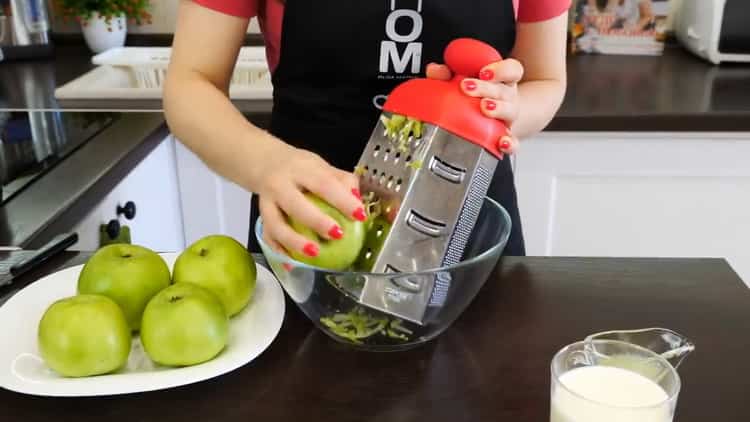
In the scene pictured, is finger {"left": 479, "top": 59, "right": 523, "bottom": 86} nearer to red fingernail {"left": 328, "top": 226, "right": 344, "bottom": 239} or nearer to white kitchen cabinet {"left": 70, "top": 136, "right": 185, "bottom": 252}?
red fingernail {"left": 328, "top": 226, "right": 344, "bottom": 239}

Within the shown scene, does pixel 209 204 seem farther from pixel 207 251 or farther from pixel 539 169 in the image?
pixel 207 251

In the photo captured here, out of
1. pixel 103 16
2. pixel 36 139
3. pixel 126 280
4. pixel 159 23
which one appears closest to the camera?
pixel 126 280

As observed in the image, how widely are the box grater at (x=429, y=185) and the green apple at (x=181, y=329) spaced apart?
0.43 feet

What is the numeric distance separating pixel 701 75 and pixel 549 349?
1205 millimetres

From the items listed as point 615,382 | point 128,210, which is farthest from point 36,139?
point 615,382

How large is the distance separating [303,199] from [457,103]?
15 centimetres

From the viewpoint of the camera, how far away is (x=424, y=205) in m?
0.62

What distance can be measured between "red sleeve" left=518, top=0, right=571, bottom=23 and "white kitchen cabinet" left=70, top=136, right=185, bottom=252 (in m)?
0.68

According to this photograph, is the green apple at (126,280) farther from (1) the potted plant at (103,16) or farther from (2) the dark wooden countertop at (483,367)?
(1) the potted plant at (103,16)

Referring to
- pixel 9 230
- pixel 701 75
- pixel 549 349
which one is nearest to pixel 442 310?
pixel 549 349

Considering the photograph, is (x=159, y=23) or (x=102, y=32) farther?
(x=159, y=23)

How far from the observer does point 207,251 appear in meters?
0.71

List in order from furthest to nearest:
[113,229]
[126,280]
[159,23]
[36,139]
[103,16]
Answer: [159,23] → [103,16] → [36,139] → [113,229] → [126,280]

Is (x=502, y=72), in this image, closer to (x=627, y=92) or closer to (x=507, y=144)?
(x=507, y=144)
